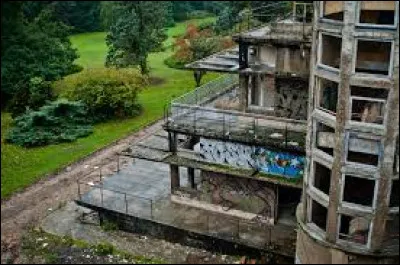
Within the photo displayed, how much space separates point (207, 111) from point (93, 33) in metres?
63.7

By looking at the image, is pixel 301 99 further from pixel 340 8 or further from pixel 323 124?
pixel 340 8

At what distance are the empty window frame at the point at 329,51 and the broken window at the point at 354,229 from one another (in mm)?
6430

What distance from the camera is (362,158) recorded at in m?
22.8

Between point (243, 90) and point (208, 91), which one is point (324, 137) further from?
point (208, 91)

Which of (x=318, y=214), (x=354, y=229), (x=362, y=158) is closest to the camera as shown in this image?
(x=362, y=158)

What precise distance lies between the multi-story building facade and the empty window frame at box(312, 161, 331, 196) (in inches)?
1.8

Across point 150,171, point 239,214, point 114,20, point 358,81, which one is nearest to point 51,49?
point 114,20

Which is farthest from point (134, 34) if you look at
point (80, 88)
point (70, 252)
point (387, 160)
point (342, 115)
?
point (387, 160)

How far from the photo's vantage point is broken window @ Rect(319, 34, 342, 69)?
22.2 meters

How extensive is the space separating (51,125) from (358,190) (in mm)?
28804

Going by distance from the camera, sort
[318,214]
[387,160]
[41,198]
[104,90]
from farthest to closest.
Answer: [104,90]
[41,198]
[318,214]
[387,160]

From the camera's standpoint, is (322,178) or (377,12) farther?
(322,178)

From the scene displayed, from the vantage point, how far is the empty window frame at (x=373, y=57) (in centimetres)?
2073

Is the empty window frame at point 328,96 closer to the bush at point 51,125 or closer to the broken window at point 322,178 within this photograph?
the broken window at point 322,178
